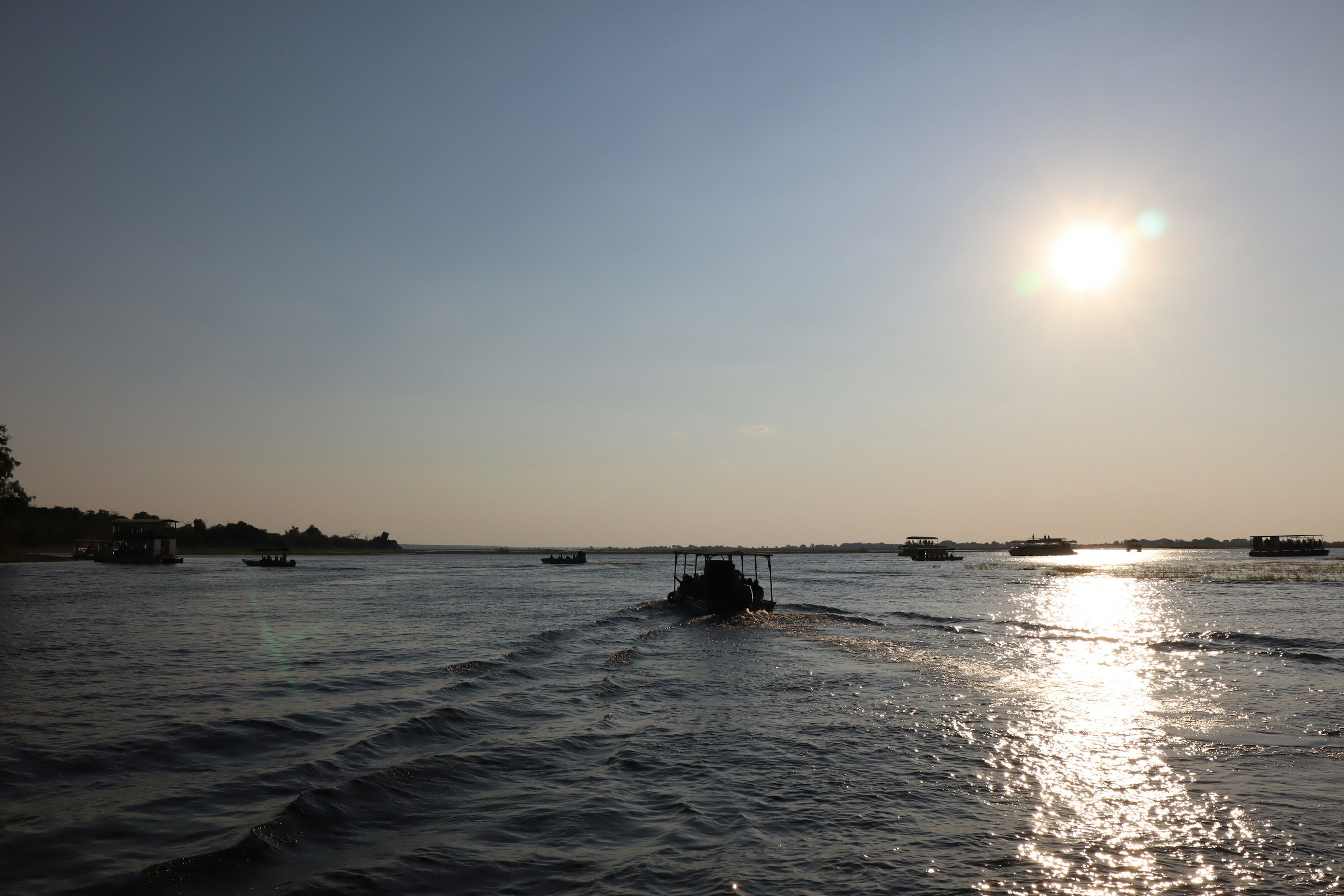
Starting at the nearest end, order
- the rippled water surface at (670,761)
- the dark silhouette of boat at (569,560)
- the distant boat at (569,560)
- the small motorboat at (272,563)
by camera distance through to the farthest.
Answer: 1. the rippled water surface at (670,761)
2. the small motorboat at (272,563)
3. the distant boat at (569,560)
4. the dark silhouette of boat at (569,560)

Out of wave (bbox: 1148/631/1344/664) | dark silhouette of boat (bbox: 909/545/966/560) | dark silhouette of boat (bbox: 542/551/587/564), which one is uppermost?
wave (bbox: 1148/631/1344/664)

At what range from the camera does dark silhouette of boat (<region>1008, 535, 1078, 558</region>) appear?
555 feet

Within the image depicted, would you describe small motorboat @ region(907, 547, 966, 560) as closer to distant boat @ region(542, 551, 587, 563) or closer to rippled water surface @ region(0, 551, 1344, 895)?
distant boat @ region(542, 551, 587, 563)

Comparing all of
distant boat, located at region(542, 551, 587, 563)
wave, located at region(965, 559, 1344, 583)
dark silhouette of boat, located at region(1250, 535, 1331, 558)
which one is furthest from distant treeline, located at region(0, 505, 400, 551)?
dark silhouette of boat, located at region(1250, 535, 1331, 558)

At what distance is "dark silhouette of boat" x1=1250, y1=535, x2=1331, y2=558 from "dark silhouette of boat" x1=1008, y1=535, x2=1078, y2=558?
49210 mm

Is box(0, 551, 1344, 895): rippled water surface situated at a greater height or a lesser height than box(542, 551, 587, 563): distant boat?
greater


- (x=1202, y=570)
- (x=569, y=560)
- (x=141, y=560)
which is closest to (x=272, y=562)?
(x=141, y=560)

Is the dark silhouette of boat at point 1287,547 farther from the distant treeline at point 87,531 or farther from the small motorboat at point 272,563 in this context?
the distant treeline at point 87,531

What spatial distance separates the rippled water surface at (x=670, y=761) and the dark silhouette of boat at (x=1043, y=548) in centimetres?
14302

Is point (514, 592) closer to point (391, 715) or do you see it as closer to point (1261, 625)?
point (391, 715)

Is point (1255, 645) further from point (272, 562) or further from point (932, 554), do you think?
point (932, 554)

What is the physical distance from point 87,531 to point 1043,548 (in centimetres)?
22171

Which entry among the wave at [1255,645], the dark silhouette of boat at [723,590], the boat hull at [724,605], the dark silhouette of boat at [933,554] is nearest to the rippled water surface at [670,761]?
the wave at [1255,645]

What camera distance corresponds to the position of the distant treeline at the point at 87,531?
133 m
